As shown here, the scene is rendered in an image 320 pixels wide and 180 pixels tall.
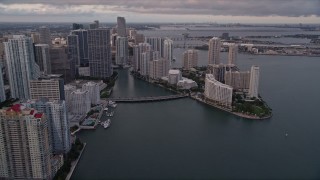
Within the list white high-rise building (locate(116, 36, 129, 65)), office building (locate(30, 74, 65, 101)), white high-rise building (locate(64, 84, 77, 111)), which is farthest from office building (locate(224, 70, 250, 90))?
white high-rise building (locate(116, 36, 129, 65))

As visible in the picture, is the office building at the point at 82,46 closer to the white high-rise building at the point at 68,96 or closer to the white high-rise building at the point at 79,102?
the white high-rise building at the point at 68,96

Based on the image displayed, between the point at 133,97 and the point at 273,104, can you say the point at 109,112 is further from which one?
the point at 273,104

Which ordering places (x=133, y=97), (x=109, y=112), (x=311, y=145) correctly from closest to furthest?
(x=311, y=145)
(x=109, y=112)
(x=133, y=97)

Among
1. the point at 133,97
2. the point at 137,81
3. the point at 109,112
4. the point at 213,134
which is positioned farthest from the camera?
Result: the point at 137,81

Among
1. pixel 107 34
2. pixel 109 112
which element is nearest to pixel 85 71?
pixel 107 34

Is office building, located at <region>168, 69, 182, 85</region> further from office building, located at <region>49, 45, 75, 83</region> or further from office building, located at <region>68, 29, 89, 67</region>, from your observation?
office building, located at <region>68, 29, 89, 67</region>

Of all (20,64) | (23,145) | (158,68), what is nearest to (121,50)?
(158,68)

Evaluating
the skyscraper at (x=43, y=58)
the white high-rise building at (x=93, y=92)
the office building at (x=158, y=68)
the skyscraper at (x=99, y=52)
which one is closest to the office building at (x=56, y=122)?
the white high-rise building at (x=93, y=92)
